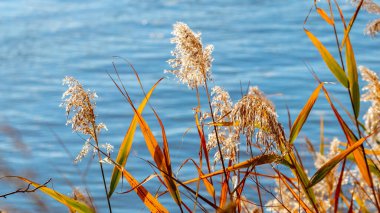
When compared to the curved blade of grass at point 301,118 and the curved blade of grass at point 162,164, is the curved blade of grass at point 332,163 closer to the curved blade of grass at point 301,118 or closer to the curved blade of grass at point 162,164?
the curved blade of grass at point 301,118

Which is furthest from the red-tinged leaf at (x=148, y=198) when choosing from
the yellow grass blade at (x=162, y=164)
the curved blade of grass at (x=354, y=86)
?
the curved blade of grass at (x=354, y=86)

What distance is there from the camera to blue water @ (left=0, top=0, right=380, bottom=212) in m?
5.83

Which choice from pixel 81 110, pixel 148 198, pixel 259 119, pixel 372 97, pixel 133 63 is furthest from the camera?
pixel 133 63

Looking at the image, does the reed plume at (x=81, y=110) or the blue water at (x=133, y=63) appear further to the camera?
the blue water at (x=133, y=63)

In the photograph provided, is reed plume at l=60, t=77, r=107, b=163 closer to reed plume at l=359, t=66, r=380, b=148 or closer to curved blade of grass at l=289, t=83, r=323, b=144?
curved blade of grass at l=289, t=83, r=323, b=144

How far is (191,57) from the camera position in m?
1.78

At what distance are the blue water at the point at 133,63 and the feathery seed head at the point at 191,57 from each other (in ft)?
10.3

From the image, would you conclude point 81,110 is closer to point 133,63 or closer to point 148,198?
point 148,198

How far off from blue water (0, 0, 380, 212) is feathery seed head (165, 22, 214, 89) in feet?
10.3

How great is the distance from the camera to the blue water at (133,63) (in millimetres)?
5828

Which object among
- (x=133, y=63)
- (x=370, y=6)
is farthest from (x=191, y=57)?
(x=133, y=63)

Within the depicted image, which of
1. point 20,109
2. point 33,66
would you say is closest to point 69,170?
point 20,109

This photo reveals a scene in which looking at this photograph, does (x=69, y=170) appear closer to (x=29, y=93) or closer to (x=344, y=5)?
(x=29, y=93)

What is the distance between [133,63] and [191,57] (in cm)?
577
